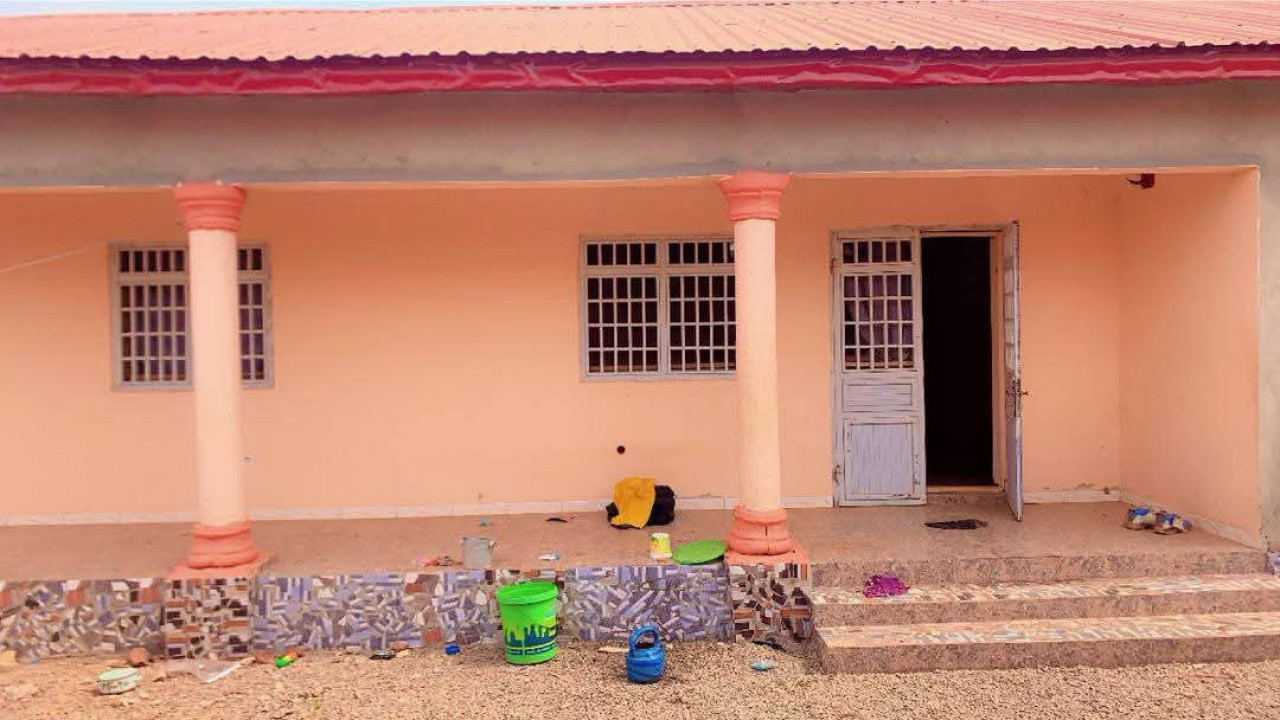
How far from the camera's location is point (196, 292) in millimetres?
5773

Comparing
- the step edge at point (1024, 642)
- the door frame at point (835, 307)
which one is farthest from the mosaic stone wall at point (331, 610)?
the door frame at point (835, 307)

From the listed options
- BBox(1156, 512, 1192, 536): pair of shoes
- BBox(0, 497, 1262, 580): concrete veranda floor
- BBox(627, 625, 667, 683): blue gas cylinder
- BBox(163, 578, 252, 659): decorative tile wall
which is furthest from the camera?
BBox(1156, 512, 1192, 536): pair of shoes

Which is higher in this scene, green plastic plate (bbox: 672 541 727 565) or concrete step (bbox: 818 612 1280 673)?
green plastic plate (bbox: 672 541 727 565)

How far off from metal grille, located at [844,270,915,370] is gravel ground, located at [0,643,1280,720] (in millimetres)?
3044

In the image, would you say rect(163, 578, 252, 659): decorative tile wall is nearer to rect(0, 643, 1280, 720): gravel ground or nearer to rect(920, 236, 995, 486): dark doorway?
rect(0, 643, 1280, 720): gravel ground

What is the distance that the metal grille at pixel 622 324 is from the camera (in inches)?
299

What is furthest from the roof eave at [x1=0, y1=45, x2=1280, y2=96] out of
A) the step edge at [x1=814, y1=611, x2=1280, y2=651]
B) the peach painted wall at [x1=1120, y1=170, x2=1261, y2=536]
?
the step edge at [x1=814, y1=611, x2=1280, y2=651]

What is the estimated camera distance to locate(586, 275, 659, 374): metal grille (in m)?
7.59

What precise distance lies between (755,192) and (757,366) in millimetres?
1141

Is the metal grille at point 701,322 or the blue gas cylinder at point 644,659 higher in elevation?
the metal grille at point 701,322

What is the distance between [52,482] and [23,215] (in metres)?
2.28

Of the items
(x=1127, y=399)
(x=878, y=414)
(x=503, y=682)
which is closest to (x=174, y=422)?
(x=503, y=682)

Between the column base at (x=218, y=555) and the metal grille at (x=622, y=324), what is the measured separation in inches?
119

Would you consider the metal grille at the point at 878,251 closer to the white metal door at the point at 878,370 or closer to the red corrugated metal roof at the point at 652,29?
the white metal door at the point at 878,370
